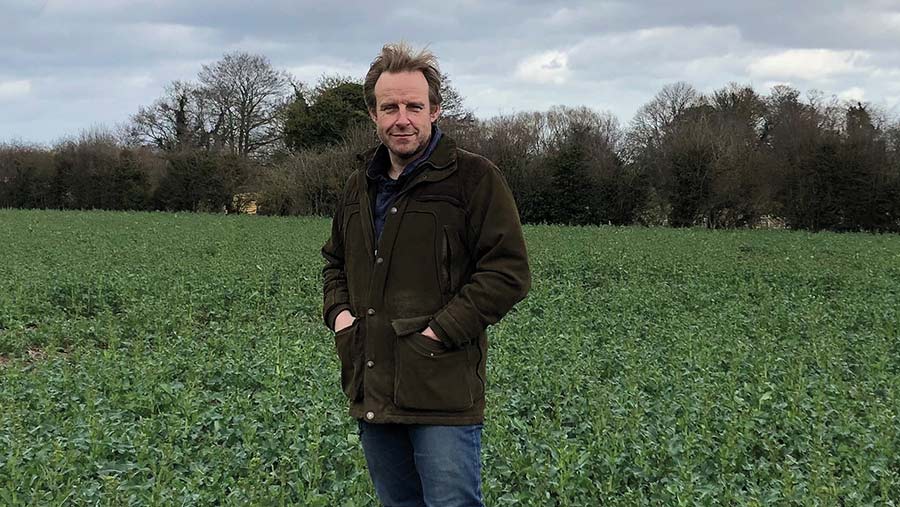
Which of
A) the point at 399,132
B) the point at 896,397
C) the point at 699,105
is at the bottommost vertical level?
the point at 896,397

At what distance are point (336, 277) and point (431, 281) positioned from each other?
0.63 m

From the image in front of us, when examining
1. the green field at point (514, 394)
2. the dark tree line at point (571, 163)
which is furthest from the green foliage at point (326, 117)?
the green field at point (514, 394)

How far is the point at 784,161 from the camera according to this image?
37438mm

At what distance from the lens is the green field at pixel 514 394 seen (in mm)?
4773

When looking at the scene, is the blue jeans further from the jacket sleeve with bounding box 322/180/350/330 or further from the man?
the jacket sleeve with bounding box 322/180/350/330

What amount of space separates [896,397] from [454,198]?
6.08 metres

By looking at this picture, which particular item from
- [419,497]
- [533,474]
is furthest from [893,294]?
[419,497]

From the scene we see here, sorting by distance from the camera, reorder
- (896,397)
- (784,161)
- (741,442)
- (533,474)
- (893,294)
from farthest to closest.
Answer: (784,161) < (893,294) < (896,397) < (741,442) < (533,474)

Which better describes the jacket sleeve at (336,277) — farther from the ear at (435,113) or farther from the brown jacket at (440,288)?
the ear at (435,113)

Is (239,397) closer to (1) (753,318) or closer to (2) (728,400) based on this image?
(2) (728,400)

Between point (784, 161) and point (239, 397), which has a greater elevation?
point (784, 161)

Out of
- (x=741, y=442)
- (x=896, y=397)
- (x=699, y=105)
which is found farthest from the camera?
(x=699, y=105)

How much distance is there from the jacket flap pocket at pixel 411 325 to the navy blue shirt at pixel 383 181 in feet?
1.12

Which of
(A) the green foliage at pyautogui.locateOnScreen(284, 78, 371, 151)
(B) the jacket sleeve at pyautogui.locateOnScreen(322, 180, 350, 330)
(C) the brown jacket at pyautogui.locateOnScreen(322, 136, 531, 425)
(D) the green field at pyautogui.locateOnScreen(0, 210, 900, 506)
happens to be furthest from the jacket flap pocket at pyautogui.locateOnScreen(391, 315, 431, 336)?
(A) the green foliage at pyautogui.locateOnScreen(284, 78, 371, 151)
